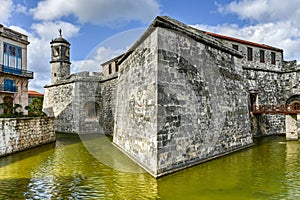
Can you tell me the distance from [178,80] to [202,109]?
181cm

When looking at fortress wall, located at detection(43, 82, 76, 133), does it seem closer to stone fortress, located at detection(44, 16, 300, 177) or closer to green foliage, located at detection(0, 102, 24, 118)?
green foliage, located at detection(0, 102, 24, 118)

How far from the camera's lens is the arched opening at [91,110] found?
18.8 m

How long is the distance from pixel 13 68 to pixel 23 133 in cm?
674

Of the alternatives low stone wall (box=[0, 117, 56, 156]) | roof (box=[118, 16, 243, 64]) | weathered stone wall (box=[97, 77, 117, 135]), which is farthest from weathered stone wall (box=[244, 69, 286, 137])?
low stone wall (box=[0, 117, 56, 156])

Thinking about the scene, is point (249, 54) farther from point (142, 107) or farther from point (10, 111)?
point (10, 111)

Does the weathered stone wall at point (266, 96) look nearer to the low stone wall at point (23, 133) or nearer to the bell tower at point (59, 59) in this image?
the low stone wall at point (23, 133)

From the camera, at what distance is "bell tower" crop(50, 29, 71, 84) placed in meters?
20.9

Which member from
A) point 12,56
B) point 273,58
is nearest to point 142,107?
point 12,56

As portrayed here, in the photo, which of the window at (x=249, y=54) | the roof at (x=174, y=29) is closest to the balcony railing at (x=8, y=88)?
the roof at (x=174, y=29)

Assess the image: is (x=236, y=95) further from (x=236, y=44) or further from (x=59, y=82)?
(x=59, y=82)

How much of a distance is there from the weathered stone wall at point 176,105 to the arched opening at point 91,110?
851 cm

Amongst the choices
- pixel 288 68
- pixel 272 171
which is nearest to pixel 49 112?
pixel 272 171

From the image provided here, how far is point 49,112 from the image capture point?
2105cm

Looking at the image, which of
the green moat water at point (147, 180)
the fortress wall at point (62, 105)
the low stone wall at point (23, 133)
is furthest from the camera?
the fortress wall at point (62, 105)
